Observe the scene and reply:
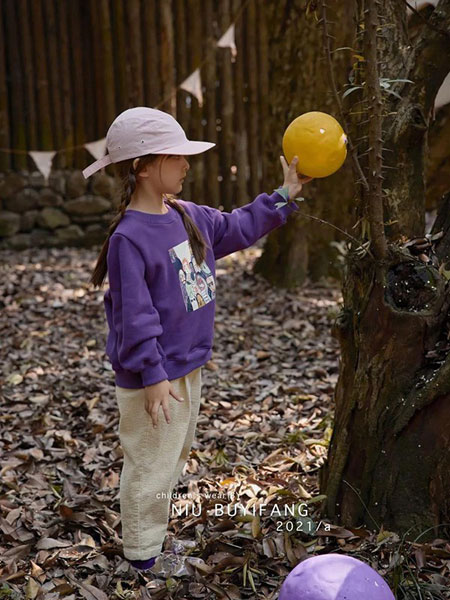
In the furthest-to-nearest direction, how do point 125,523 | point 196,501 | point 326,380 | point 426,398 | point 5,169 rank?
1. point 5,169
2. point 326,380
3. point 196,501
4. point 125,523
5. point 426,398

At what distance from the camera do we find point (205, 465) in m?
3.57

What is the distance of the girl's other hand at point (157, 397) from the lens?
2516mm

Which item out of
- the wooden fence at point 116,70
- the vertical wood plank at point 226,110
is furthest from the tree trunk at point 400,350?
the vertical wood plank at point 226,110

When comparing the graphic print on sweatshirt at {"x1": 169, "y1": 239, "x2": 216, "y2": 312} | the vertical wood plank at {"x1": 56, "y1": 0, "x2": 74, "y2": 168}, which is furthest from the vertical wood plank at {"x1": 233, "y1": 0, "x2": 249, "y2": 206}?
the graphic print on sweatshirt at {"x1": 169, "y1": 239, "x2": 216, "y2": 312}

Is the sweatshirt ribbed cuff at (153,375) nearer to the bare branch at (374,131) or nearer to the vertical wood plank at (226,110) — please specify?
the bare branch at (374,131)

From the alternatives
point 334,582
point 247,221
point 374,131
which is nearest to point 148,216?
point 247,221

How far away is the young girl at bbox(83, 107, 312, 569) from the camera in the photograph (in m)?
2.52

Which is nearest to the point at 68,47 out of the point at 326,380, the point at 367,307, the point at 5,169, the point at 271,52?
the point at 5,169

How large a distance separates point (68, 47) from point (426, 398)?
6846mm

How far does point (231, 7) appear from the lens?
8.62m

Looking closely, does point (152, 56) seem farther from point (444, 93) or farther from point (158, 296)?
point (158, 296)

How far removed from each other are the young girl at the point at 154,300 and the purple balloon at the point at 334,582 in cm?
68

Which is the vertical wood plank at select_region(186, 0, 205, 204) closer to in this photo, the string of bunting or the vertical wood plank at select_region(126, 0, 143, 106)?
the string of bunting

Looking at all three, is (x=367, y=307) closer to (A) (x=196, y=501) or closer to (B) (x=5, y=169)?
(A) (x=196, y=501)
